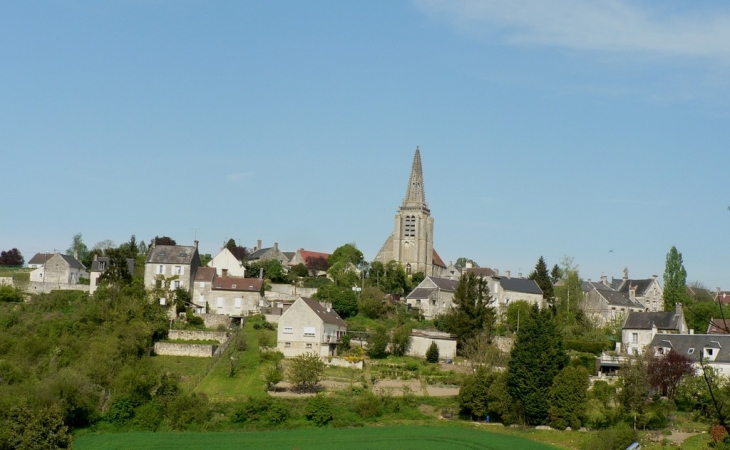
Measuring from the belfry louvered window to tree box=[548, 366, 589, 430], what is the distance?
170 feet

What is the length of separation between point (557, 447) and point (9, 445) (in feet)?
78.4

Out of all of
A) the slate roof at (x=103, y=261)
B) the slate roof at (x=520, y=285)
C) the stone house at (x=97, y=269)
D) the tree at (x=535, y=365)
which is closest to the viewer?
the tree at (x=535, y=365)

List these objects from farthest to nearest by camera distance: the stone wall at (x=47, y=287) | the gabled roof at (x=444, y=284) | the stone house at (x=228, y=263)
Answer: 1. the gabled roof at (x=444, y=284)
2. the stone house at (x=228, y=263)
3. the stone wall at (x=47, y=287)

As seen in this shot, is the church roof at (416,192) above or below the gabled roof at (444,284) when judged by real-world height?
above

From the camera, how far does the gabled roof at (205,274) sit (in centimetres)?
6544

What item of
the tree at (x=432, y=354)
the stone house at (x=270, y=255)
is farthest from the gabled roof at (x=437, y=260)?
the tree at (x=432, y=354)

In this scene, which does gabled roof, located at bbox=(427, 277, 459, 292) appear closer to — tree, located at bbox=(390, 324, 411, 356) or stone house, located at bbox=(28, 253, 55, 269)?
tree, located at bbox=(390, 324, 411, 356)

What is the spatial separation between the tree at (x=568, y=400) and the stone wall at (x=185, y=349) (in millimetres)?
22069

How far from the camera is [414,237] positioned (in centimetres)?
9412

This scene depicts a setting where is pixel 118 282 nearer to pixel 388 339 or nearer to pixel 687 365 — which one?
pixel 388 339

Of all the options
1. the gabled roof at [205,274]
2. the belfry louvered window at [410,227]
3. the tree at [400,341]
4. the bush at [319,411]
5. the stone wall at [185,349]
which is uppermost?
the belfry louvered window at [410,227]

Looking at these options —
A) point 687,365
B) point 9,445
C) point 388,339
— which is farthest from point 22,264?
point 687,365

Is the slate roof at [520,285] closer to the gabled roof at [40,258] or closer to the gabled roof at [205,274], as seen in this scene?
the gabled roof at [205,274]

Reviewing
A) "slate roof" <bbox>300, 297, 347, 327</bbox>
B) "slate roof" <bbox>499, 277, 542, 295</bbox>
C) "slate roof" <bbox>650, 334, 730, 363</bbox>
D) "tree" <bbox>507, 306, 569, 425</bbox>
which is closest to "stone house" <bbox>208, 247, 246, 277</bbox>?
"slate roof" <bbox>300, 297, 347, 327</bbox>
